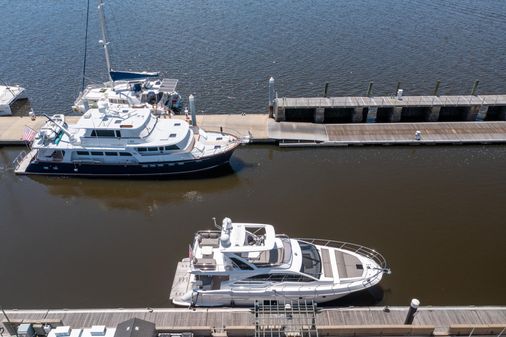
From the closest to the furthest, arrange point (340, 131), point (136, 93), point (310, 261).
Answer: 1. point (310, 261)
2. point (340, 131)
3. point (136, 93)

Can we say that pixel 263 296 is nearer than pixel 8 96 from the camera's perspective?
Yes

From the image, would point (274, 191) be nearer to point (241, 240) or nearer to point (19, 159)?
point (241, 240)

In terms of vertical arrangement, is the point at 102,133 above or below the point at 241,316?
above

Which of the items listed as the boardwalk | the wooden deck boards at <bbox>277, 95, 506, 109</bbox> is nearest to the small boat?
the boardwalk

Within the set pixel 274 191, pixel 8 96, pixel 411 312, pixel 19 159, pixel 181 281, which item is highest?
pixel 8 96

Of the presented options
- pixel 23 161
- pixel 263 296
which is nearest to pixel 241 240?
pixel 263 296

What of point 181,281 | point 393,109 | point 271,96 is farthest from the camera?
point 271,96

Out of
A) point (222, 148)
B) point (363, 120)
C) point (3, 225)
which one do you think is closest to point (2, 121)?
point (3, 225)
